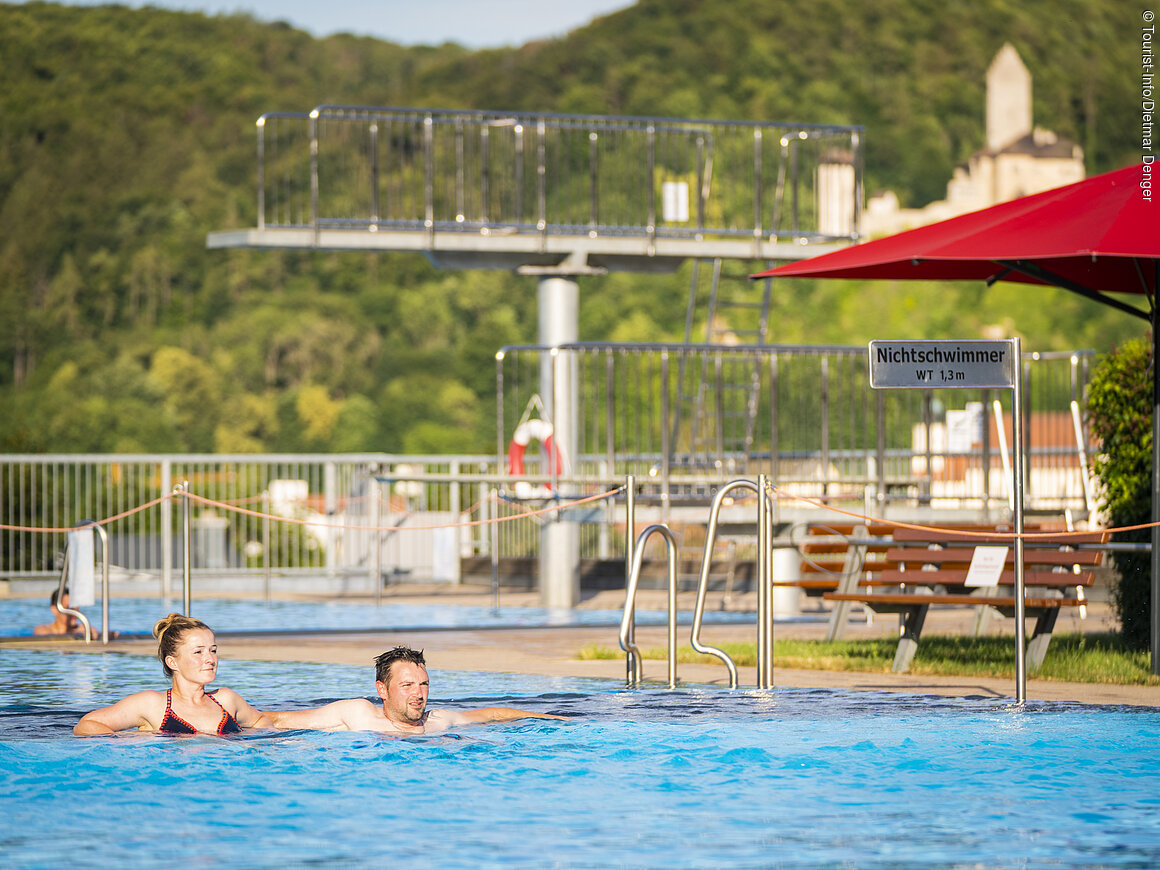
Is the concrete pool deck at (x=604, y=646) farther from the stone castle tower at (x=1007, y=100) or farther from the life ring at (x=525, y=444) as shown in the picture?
the stone castle tower at (x=1007, y=100)

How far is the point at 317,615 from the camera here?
1688 centimetres

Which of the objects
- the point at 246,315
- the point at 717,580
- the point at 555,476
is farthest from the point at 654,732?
the point at 246,315

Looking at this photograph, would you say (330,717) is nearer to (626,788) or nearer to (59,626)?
(626,788)

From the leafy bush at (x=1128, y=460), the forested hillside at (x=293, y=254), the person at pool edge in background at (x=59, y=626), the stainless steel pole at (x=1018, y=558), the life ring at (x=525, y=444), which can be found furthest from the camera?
the forested hillside at (x=293, y=254)

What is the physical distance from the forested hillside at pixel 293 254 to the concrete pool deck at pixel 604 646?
100366 millimetres

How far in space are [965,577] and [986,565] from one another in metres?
0.38

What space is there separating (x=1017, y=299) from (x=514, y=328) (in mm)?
46073

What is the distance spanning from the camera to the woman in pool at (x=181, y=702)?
8.18 m

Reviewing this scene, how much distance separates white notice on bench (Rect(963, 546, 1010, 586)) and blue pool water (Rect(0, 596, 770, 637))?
5.33 m

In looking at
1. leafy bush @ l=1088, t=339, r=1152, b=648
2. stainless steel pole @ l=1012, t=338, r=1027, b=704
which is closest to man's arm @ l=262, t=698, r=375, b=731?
stainless steel pole @ l=1012, t=338, r=1027, b=704

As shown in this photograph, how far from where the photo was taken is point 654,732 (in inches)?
325

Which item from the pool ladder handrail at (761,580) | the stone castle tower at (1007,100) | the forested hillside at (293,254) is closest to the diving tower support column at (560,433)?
the pool ladder handrail at (761,580)

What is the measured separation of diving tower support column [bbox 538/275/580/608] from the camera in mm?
17469

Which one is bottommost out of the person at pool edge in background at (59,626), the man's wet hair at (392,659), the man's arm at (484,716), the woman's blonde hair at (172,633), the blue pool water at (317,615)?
the blue pool water at (317,615)
